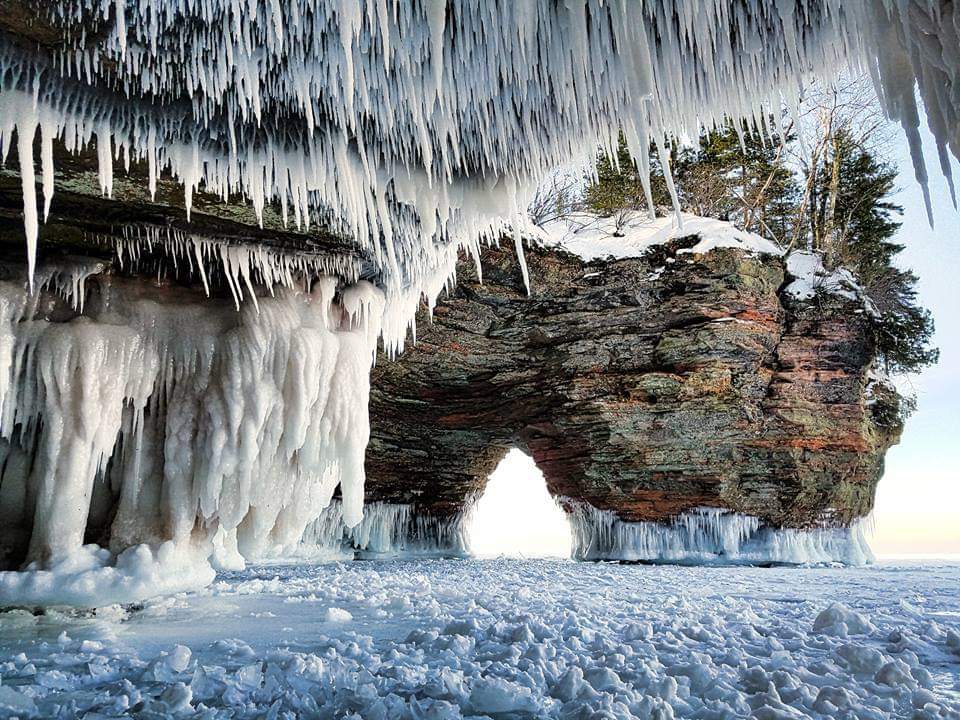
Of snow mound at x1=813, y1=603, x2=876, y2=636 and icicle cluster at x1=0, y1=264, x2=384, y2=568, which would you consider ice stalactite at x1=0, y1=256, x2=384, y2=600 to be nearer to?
icicle cluster at x1=0, y1=264, x2=384, y2=568

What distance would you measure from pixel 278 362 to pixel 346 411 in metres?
0.75

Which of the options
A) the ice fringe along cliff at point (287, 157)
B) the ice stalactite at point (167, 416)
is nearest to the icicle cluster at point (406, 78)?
the ice fringe along cliff at point (287, 157)

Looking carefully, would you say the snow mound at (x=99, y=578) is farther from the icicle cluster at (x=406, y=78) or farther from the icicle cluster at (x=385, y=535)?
the icicle cluster at (x=385, y=535)

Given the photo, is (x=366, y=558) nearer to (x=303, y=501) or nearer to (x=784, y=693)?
(x=303, y=501)

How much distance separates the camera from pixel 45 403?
464 centimetres

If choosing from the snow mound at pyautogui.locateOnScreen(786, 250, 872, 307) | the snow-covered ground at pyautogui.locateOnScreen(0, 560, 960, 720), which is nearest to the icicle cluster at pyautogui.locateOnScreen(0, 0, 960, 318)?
the snow-covered ground at pyautogui.locateOnScreen(0, 560, 960, 720)

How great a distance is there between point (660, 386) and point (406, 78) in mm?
7745

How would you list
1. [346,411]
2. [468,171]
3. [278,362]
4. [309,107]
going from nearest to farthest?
[309,107], [468,171], [278,362], [346,411]

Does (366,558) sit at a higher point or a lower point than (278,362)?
lower

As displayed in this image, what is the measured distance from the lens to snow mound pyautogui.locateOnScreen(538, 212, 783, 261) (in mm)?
9262

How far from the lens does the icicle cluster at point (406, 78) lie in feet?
8.50

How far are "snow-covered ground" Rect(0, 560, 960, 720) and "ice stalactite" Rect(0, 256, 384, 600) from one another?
0.92 meters

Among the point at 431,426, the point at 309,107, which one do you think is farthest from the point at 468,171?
the point at 431,426

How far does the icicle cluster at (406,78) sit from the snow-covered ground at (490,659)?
2.06 m
